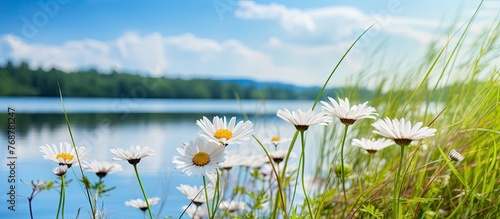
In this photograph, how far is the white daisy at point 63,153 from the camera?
161 centimetres

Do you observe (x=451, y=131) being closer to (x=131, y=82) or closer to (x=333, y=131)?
(x=333, y=131)

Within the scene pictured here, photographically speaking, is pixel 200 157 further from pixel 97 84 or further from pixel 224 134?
pixel 97 84

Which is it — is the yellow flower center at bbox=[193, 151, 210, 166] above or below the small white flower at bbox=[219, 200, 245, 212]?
above

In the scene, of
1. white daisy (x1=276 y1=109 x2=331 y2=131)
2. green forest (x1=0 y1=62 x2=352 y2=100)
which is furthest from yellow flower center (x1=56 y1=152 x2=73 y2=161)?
green forest (x1=0 y1=62 x2=352 y2=100)

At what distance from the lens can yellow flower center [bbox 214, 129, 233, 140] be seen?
4.54 feet

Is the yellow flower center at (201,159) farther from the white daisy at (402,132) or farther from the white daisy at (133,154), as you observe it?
the white daisy at (402,132)

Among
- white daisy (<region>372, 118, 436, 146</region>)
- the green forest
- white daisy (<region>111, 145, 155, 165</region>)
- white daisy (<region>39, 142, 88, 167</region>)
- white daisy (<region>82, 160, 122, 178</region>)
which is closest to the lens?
white daisy (<region>372, 118, 436, 146</region>)

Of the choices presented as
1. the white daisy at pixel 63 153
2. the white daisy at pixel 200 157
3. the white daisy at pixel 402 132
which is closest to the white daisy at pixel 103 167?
the white daisy at pixel 63 153

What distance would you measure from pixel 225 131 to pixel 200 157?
81 millimetres

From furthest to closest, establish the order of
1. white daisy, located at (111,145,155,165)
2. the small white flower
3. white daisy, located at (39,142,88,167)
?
the small white flower → white daisy, located at (39,142,88,167) → white daisy, located at (111,145,155,165)

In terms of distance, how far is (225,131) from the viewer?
1.40m

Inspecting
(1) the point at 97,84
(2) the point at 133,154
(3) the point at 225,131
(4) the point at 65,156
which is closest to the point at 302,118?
(3) the point at 225,131

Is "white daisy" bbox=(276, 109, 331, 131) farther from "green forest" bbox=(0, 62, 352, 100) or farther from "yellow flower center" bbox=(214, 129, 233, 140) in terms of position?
"green forest" bbox=(0, 62, 352, 100)

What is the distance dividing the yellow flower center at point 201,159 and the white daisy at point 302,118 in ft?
0.62
